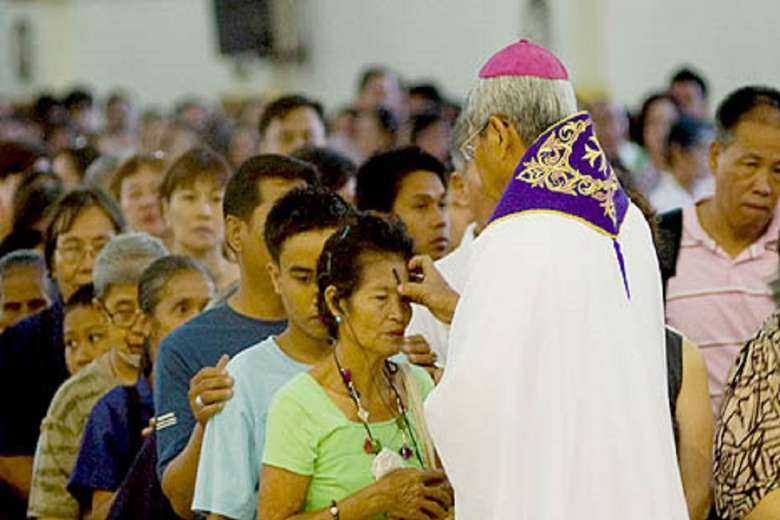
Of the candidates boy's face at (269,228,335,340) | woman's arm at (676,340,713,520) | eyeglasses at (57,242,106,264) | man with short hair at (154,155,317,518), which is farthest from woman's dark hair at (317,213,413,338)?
eyeglasses at (57,242,106,264)

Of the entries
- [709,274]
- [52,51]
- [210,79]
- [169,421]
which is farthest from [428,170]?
[52,51]

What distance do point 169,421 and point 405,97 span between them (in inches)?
438

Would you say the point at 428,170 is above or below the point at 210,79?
above

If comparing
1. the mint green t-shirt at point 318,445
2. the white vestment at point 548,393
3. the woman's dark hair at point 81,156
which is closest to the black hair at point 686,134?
the woman's dark hair at point 81,156

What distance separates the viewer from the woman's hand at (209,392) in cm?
542

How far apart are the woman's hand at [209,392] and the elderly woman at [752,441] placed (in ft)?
4.22

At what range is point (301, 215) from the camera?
5645 millimetres

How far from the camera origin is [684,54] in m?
17.1

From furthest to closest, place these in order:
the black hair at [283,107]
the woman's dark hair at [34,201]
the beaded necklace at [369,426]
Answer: the black hair at [283,107] < the woman's dark hair at [34,201] < the beaded necklace at [369,426]

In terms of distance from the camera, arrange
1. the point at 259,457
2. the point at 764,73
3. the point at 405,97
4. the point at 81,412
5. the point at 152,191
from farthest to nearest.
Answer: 1. the point at 405,97
2. the point at 764,73
3. the point at 152,191
4. the point at 81,412
5. the point at 259,457

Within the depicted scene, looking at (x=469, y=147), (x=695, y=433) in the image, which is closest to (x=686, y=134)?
(x=695, y=433)

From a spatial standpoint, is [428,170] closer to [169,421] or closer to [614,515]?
[169,421]

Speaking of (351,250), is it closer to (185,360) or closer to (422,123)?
(185,360)

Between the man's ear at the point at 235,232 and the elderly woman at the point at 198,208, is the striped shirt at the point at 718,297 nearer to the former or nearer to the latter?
the man's ear at the point at 235,232
